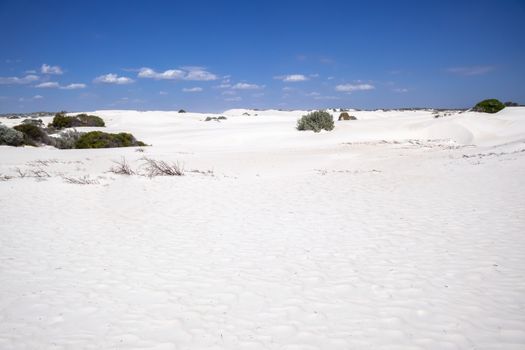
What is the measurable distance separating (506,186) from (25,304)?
11260mm

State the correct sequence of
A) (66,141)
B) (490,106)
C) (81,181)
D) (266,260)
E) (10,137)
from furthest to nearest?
(490,106)
(66,141)
(10,137)
(81,181)
(266,260)

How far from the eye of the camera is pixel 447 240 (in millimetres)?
6410

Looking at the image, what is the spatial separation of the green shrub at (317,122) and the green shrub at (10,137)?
18734mm

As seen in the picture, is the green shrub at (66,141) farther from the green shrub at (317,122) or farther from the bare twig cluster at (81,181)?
the green shrub at (317,122)

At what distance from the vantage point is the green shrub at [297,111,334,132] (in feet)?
94.0

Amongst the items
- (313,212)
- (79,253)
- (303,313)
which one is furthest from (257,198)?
(303,313)

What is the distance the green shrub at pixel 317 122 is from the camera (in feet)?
94.0

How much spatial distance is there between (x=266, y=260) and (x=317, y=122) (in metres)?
24.1

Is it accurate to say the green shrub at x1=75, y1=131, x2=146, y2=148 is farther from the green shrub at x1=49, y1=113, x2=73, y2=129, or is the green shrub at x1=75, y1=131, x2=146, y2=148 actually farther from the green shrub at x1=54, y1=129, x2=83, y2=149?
the green shrub at x1=49, y1=113, x2=73, y2=129

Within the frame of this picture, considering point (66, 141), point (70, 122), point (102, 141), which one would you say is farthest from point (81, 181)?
point (70, 122)

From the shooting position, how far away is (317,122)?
2895cm

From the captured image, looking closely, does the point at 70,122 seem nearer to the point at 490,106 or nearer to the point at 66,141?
the point at 66,141

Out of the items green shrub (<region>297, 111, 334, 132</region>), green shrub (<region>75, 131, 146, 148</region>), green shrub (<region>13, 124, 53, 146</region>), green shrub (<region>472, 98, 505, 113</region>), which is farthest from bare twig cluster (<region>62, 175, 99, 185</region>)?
green shrub (<region>472, 98, 505, 113</region>)

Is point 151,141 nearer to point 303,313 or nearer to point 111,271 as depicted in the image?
point 111,271
